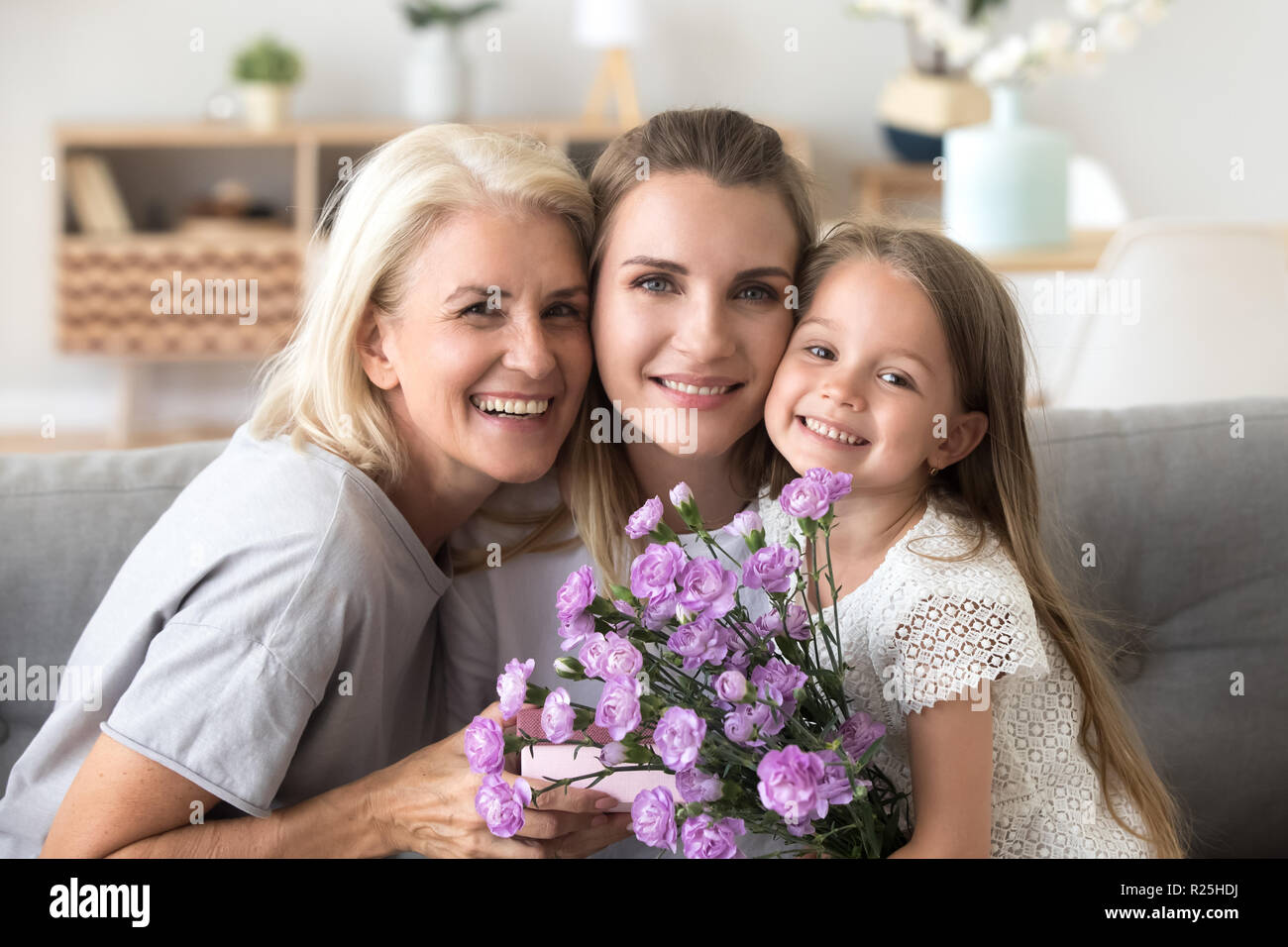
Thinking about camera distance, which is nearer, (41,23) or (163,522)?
(163,522)

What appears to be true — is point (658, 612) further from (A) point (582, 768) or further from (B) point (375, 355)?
(B) point (375, 355)

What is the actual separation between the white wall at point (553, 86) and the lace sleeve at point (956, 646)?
4.72 metres

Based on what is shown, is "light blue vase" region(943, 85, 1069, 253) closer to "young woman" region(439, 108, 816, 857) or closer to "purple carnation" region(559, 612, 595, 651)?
"young woman" region(439, 108, 816, 857)

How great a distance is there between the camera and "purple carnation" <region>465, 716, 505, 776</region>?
0.96 metres

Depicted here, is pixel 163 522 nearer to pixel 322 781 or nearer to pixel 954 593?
pixel 322 781

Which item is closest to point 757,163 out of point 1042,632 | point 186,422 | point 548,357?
point 548,357

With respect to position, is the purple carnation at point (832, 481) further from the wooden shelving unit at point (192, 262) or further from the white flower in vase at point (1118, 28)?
the wooden shelving unit at point (192, 262)

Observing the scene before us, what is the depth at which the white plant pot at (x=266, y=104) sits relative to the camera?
5.20 metres

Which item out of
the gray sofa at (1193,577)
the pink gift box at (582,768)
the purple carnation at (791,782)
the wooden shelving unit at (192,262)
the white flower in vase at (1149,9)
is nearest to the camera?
the purple carnation at (791,782)

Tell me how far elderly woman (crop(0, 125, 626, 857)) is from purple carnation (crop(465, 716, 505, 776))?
18 centimetres

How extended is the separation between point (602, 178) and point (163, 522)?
61cm

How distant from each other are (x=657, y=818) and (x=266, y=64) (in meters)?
4.90

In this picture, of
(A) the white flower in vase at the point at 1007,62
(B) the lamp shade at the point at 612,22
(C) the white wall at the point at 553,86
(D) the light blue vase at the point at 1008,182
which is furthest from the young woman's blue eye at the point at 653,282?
(C) the white wall at the point at 553,86
